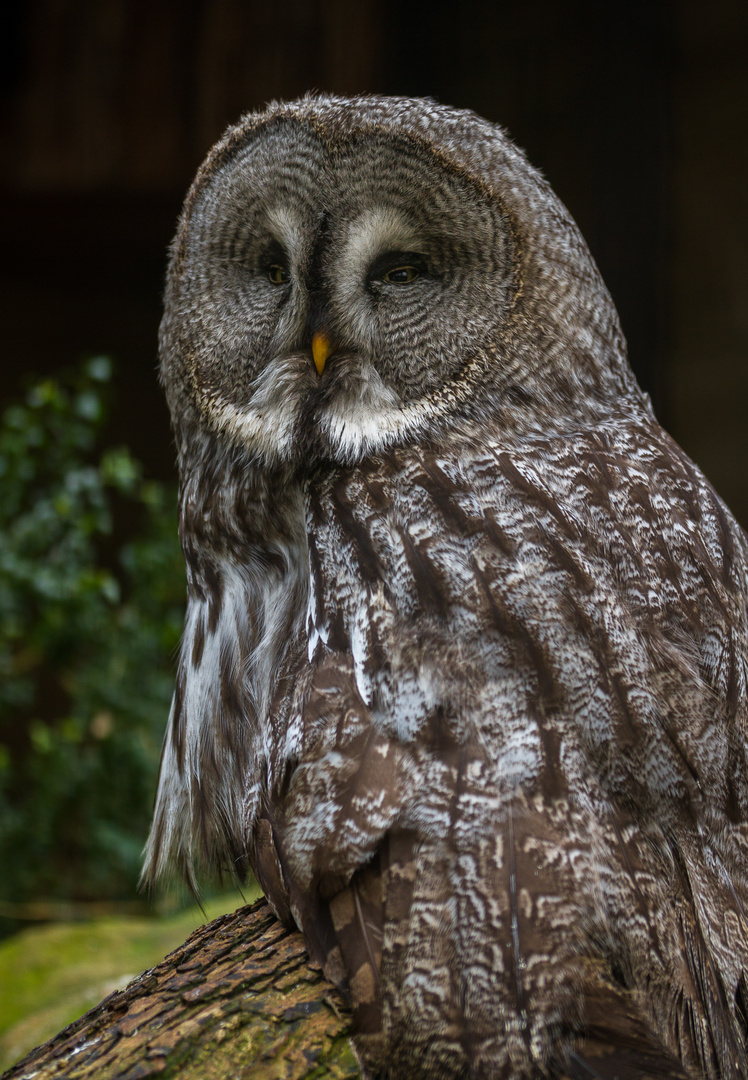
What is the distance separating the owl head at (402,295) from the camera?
1.36 m

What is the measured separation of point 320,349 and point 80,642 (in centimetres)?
160

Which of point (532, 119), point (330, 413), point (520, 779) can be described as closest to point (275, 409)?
point (330, 413)

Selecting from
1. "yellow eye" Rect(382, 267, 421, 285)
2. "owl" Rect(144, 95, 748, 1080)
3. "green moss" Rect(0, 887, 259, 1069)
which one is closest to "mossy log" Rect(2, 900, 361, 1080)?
"owl" Rect(144, 95, 748, 1080)

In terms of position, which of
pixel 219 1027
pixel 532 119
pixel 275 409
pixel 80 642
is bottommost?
pixel 80 642

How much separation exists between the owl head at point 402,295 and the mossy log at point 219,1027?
64 centimetres

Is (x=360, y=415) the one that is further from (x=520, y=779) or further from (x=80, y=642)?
(x=80, y=642)

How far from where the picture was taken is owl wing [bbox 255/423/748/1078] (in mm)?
1042

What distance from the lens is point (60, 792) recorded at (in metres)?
2.78

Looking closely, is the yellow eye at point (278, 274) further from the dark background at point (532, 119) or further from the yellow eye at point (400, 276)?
the dark background at point (532, 119)

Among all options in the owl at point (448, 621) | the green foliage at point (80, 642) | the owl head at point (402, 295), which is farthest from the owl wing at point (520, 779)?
the green foliage at point (80, 642)

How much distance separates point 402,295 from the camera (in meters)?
1.38

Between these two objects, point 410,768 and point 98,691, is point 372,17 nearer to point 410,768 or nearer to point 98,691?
point 98,691

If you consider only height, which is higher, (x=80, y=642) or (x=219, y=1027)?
(x=219, y=1027)

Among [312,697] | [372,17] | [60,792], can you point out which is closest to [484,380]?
[312,697]
